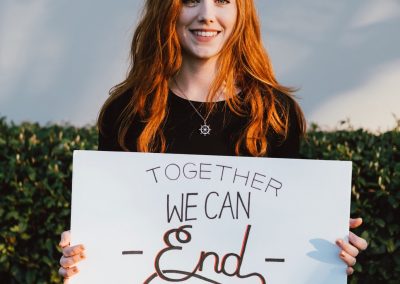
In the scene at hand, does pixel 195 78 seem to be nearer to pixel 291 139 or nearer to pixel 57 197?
pixel 291 139

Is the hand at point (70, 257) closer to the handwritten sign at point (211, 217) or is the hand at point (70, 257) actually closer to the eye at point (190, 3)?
the handwritten sign at point (211, 217)

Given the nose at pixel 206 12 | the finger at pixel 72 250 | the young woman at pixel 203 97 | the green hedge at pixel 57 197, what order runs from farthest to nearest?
the green hedge at pixel 57 197
the young woman at pixel 203 97
the nose at pixel 206 12
the finger at pixel 72 250

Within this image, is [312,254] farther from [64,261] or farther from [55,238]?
[55,238]

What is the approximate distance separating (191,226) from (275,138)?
52 cm

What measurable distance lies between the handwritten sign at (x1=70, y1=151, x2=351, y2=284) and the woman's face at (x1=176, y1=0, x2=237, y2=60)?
43 cm

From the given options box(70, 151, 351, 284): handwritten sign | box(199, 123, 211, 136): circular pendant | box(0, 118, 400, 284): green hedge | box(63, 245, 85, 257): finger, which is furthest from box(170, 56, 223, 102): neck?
box(0, 118, 400, 284): green hedge

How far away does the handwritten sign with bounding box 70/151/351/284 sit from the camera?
2.55 m

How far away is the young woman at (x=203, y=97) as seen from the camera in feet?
9.25

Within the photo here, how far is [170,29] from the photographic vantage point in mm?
2814

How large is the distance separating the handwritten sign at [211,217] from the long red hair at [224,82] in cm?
27

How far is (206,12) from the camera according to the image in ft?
8.82

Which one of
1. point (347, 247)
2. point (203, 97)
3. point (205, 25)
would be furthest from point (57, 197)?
point (347, 247)

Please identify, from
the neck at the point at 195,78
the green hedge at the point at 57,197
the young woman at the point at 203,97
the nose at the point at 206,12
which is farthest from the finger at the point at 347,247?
the green hedge at the point at 57,197

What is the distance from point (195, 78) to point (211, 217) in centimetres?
60
